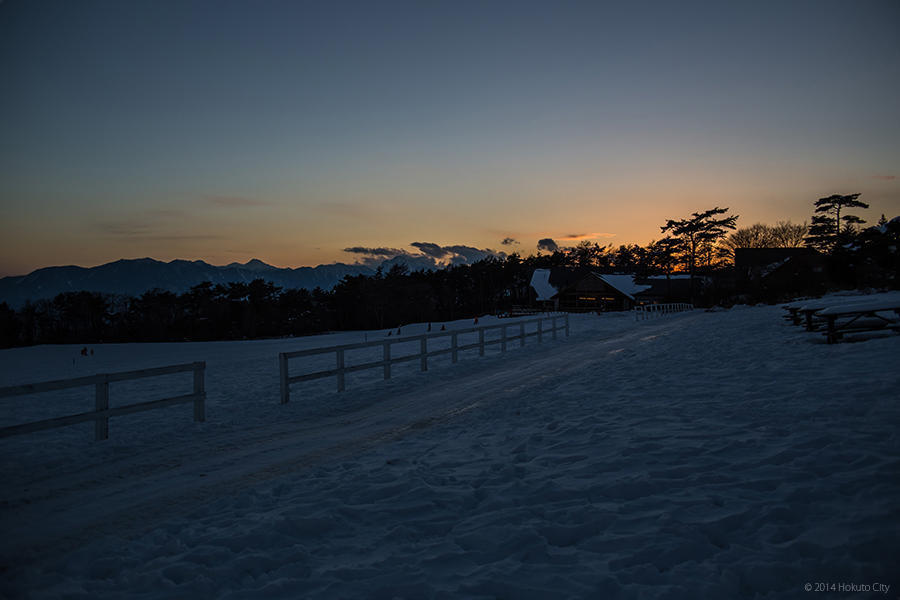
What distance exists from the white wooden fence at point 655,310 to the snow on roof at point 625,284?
1070 centimetres

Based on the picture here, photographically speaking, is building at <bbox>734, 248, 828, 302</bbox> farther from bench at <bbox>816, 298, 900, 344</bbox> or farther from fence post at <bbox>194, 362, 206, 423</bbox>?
fence post at <bbox>194, 362, 206, 423</bbox>

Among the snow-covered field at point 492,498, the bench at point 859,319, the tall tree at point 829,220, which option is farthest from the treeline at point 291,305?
the snow-covered field at point 492,498

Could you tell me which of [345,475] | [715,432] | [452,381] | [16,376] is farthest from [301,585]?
[16,376]

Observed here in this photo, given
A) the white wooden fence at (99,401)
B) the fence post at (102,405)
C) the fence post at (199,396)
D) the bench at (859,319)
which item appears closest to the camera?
the white wooden fence at (99,401)

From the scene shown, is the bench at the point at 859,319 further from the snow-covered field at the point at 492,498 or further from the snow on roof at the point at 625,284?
the snow on roof at the point at 625,284

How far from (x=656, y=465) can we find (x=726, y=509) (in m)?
1.08

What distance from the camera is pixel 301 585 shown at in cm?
333

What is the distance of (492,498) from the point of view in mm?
4555

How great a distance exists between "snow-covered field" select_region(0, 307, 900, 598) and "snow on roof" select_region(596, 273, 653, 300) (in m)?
55.5

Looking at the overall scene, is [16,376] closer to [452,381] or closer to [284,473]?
[452,381]

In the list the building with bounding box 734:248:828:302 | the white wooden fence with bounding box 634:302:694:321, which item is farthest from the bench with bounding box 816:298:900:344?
the building with bounding box 734:248:828:302

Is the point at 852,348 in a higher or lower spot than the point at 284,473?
higher

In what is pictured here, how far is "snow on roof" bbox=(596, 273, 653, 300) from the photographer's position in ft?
205

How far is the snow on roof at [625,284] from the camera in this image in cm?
6256
